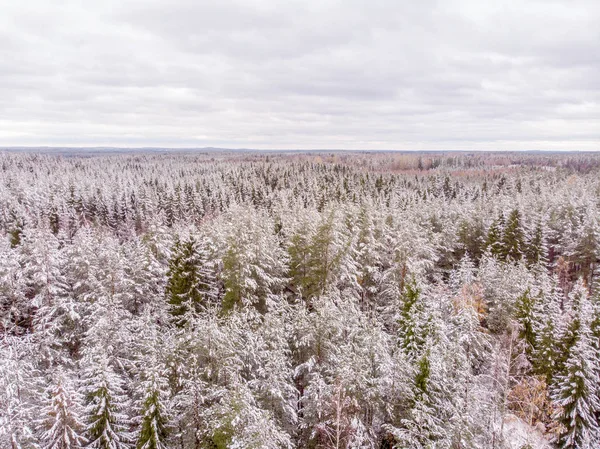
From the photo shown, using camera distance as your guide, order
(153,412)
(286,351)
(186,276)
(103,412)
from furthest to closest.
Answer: (186,276) → (286,351) → (103,412) → (153,412)

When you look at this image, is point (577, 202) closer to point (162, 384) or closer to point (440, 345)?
point (440, 345)

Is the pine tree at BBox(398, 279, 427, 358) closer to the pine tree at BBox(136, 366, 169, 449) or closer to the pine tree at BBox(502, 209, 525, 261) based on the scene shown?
the pine tree at BBox(136, 366, 169, 449)

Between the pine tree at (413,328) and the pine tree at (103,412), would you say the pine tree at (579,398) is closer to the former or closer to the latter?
the pine tree at (413,328)

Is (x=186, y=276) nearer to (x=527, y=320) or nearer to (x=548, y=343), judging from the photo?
(x=527, y=320)

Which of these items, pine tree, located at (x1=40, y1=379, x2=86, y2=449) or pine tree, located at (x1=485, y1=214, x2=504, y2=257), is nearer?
pine tree, located at (x1=40, y1=379, x2=86, y2=449)

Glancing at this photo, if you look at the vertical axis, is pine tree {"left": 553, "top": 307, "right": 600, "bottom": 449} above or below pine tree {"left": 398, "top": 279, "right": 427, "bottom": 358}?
below

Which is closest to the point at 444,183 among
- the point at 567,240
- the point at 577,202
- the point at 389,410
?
the point at 577,202

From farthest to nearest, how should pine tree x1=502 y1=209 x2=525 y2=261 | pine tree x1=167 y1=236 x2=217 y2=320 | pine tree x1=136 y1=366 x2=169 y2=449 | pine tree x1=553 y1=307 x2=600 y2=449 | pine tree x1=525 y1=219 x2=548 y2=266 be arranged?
1. pine tree x1=502 y1=209 x2=525 y2=261
2. pine tree x1=525 y1=219 x2=548 y2=266
3. pine tree x1=167 y1=236 x2=217 y2=320
4. pine tree x1=553 y1=307 x2=600 y2=449
5. pine tree x1=136 y1=366 x2=169 y2=449

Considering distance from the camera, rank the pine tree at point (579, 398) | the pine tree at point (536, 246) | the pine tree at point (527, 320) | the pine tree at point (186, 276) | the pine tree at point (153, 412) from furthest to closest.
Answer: the pine tree at point (536, 246) → the pine tree at point (186, 276) → the pine tree at point (527, 320) → the pine tree at point (579, 398) → the pine tree at point (153, 412)

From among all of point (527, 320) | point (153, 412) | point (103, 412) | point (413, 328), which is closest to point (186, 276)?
point (103, 412)

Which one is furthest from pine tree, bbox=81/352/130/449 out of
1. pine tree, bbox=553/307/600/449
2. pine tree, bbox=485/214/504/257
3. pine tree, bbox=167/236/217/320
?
pine tree, bbox=485/214/504/257

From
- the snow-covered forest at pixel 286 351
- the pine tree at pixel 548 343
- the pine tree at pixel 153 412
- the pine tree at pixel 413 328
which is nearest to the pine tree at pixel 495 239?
the snow-covered forest at pixel 286 351
